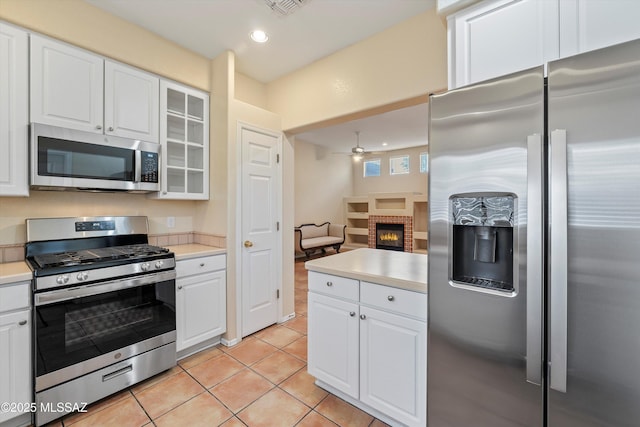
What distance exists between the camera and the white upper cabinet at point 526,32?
3.67ft

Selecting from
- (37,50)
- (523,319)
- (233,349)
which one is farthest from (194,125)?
(523,319)

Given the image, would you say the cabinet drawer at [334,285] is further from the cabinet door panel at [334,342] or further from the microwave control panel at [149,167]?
the microwave control panel at [149,167]

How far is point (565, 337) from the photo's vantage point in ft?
3.25

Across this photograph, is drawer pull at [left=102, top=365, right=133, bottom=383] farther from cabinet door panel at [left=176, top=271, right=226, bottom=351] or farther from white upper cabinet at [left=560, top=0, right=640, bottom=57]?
white upper cabinet at [left=560, top=0, right=640, bottom=57]

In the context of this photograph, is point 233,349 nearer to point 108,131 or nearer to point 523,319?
point 108,131

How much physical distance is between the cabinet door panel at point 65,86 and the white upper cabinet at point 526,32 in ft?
8.08

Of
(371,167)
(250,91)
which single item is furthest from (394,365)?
(371,167)

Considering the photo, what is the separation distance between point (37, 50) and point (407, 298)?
2829 mm

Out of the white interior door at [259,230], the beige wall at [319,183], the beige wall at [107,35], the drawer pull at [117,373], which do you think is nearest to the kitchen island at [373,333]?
the white interior door at [259,230]

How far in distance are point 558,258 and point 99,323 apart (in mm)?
2538

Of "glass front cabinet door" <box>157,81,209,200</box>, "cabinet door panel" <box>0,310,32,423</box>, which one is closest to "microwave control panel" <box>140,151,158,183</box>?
"glass front cabinet door" <box>157,81,209,200</box>

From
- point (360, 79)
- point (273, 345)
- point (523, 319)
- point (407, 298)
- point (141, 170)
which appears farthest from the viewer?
point (273, 345)

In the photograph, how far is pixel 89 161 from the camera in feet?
6.79

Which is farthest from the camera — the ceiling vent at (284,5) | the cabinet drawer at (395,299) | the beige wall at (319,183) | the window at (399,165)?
the window at (399,165)
